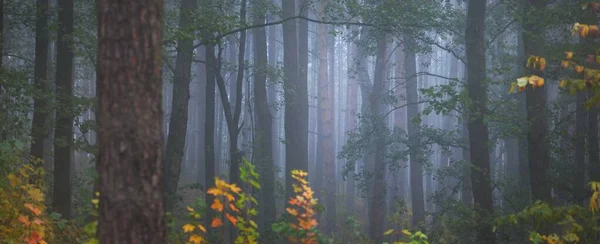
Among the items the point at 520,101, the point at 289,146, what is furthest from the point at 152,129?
the point at 520,101

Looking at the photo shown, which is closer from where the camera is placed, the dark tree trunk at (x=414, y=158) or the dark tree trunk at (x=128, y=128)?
the dark tree trunk at (x=128, y=128)

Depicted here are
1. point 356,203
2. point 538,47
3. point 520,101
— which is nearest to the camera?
point 538,47

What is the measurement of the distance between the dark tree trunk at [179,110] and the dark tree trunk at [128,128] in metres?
8.79

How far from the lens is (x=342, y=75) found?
2625 inches

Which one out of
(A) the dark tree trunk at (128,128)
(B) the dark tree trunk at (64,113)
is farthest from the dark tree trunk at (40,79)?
(A) the dark tree trunk at (128,128)

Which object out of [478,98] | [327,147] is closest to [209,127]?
[478,98]

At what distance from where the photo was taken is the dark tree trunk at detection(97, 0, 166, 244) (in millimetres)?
5109

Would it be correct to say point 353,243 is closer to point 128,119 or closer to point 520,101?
point 520,101

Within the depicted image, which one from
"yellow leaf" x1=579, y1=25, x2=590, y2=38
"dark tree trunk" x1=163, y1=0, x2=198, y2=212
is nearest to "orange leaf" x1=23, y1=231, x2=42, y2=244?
"yellow leaf" x1=579, y1=25, x2=590, y2=38

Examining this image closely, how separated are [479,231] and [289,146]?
8077 millimetres

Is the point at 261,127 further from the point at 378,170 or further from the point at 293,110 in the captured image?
the point at 378,170

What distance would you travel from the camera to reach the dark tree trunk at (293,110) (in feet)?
67.0

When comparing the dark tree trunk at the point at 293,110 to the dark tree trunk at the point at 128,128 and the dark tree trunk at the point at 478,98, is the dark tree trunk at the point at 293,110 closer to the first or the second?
the dark tree trunk at the point at 478,98

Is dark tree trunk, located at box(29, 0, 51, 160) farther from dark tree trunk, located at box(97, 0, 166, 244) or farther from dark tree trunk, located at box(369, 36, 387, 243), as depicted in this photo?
Answer: dark tree trunk, located at box(369, 36, 387, 243)
